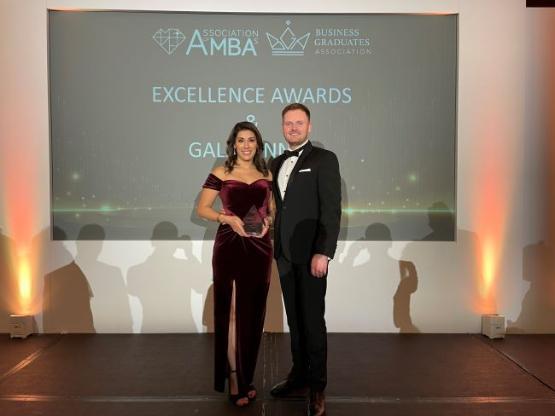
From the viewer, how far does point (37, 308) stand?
4582mm

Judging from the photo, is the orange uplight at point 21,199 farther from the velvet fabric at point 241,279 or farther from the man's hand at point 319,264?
the man's hand at point 319,264

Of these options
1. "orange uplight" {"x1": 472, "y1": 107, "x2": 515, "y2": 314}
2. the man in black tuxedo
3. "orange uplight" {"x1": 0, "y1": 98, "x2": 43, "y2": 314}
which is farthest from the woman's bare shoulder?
"orange uplight" {"x1": 472, "y1": 107, "x2": 515, "y2": 314}

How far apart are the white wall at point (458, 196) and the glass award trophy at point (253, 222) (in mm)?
1592

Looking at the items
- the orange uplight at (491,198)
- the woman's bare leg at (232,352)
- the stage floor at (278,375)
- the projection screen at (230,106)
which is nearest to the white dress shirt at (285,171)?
the woman's bare leg at (232,352)

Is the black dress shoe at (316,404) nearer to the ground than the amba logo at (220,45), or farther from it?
nearer to the ground

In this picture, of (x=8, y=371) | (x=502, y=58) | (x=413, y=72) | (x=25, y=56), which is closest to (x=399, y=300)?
(x=413, y=72)

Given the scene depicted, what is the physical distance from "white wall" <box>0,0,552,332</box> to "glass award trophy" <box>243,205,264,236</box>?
1592 millimetres

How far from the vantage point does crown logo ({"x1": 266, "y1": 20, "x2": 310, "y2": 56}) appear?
457cm

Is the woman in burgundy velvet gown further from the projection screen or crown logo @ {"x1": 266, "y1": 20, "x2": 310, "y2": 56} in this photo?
crown logo @ {"x1": 266, "y1": 20, "x2": 310, "y2": 56}

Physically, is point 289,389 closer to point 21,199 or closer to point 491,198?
point 491,198

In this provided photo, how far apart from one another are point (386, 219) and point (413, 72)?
4.19 ft

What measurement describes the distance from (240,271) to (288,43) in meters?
2.33

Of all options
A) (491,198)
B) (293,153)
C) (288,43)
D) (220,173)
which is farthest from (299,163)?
(491,198)

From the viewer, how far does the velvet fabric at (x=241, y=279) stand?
3.08 meters
